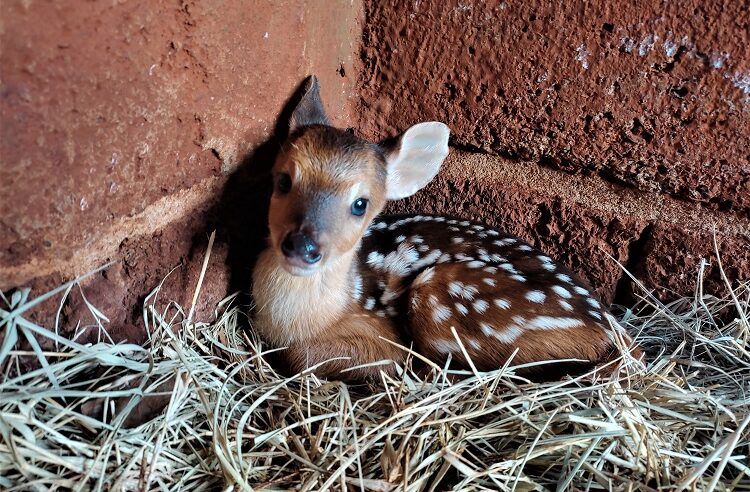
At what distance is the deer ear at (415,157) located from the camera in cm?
175

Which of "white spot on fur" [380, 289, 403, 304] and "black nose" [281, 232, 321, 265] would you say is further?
"white spot on fur" [380, 289, 403, 304]

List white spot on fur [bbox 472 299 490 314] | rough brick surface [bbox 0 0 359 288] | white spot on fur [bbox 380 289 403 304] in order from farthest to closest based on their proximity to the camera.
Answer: white spot on fur [bbox 380 289 403 304], white spot on fur [bbox 472 299 490 314], rough brick surface [bbox 0 0 359 288]

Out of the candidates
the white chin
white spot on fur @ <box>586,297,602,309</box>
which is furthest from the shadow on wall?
white spot on fur @ <box>586,297,602,309</box>

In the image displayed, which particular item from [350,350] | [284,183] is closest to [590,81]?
[284,183]

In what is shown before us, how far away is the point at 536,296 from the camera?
1689 mm

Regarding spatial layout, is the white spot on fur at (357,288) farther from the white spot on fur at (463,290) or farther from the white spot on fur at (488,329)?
the white spot on fur at (488,329)

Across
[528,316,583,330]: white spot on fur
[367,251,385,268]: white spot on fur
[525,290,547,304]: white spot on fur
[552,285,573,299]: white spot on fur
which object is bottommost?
[367,251,385,268]: white spot on fur

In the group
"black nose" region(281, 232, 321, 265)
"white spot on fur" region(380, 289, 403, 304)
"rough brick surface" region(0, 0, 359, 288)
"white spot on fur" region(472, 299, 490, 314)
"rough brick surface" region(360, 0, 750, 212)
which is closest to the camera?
"rough brick surface" region(0, 0, 359, 288)

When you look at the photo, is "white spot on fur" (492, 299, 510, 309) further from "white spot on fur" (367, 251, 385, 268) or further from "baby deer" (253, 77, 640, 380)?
"white spot on fur" (367, 251, 385, 268)

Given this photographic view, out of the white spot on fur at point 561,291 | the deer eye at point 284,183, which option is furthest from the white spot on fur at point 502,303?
the deer eye at point 284,183

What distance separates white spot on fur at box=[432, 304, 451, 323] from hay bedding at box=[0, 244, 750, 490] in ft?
0.84

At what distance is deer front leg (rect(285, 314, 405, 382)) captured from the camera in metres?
1.68

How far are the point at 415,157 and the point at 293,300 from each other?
0.58 metres

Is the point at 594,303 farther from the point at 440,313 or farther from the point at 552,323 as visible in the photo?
the point at 440,313
